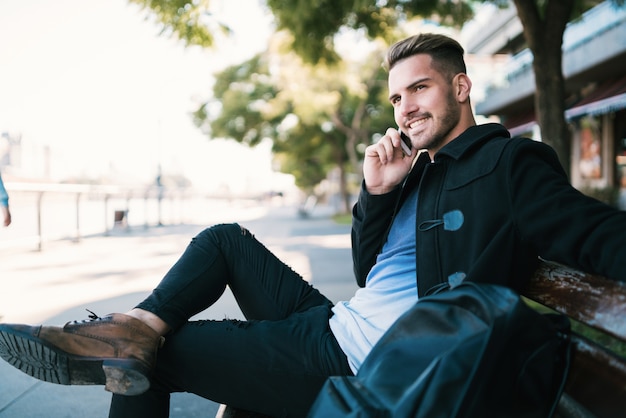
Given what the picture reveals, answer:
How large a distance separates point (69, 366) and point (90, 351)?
0.09 m

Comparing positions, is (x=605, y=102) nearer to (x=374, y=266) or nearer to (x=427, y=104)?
(x=427, y=104)

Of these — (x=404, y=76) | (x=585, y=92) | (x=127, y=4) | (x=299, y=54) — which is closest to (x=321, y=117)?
(x=585, y=92)

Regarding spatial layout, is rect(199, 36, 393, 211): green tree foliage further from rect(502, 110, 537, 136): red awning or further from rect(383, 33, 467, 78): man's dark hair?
rect(383, 33, 467, 78): man's dark hair

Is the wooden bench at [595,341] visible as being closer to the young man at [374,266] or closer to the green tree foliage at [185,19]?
the young man at [374,266]

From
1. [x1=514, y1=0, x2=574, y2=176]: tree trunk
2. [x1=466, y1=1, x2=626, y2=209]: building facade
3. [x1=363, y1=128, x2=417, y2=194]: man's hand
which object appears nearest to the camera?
[x1=363, y1=128, x2=417, y2=194]: man's hand

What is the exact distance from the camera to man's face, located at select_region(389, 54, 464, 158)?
210cm

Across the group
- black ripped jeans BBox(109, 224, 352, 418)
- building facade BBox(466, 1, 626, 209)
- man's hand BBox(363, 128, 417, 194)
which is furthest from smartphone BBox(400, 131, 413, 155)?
building facade BBox(466, 1, 626, 209)

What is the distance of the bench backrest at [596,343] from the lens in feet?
3.86

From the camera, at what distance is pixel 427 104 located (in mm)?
2102

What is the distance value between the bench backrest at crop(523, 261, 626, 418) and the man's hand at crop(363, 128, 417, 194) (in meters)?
0.85

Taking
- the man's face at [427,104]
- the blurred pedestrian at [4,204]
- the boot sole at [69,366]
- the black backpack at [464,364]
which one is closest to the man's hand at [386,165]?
the man's face at [427,104]

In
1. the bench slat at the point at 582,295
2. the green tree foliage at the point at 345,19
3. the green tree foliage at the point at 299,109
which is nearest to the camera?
the bench slat at the point at 582,295

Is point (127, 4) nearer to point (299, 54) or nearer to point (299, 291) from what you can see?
point (299, 54)

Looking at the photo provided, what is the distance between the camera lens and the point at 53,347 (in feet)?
5.64
